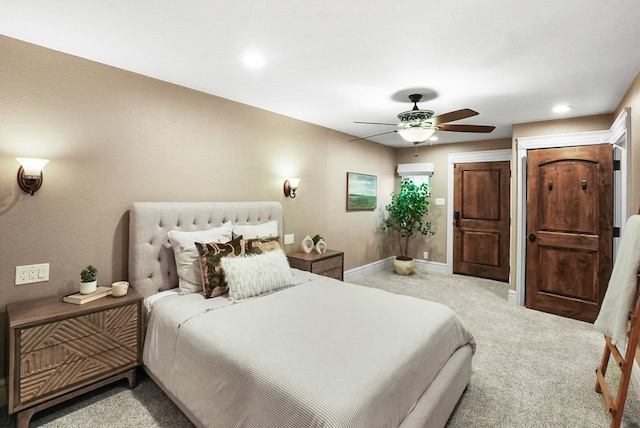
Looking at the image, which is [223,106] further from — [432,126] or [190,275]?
[432,126]

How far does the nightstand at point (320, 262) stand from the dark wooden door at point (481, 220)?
9.05 feet

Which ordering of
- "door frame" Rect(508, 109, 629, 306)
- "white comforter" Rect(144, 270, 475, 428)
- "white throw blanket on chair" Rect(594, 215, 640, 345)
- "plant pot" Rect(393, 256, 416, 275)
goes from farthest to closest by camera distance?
1. "plant pot" Rect(393, 256, 416, 275)
2. "door frame" Rect(508, 109, 629, 306)
3. "white throw blanket on chair" Rect(594, 215, 640, 345)
4. "white comforter" Rect(144, 270, 475, 428)

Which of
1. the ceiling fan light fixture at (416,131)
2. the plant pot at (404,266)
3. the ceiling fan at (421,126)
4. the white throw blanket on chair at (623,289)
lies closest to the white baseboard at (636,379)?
the white throw blanket on chair at (623,289)

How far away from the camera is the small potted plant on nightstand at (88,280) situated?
2.20 metres

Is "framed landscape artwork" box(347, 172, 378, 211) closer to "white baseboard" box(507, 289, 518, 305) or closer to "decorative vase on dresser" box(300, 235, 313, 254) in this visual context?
"decorative vase on dresser" box(300, 235, 313, 254)

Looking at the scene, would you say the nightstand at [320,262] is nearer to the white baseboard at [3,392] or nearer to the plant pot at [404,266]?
the plant pot at [404,266]

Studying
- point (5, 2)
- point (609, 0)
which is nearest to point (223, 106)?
point (5, 2)

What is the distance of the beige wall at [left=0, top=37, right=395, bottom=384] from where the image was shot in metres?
2.09

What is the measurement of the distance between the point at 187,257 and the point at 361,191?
3349 mm

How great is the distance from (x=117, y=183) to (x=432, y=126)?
2815 mm

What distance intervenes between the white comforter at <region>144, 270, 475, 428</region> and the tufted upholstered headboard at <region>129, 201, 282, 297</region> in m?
0.34

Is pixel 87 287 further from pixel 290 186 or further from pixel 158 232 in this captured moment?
pixel 290 186

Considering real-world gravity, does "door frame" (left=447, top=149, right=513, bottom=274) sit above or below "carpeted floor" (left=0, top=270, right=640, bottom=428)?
above

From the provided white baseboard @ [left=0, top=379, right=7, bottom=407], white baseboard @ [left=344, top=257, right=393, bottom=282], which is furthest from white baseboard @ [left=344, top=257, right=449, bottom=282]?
white baseboard @ [left=0, top=379, right=7, bottom=407]
